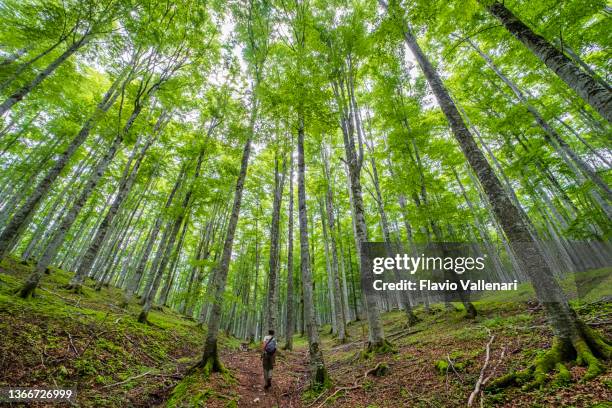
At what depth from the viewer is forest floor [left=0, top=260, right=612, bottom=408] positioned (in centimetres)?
422

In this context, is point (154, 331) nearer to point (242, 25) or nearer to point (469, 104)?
point (242, 25)

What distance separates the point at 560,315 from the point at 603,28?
11513mm

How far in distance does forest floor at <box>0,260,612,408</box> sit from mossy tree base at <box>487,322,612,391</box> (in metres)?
0.15

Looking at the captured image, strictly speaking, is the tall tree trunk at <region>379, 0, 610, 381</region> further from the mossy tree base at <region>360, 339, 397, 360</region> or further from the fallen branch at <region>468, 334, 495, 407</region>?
the mossy tree base at <region>360, 339, 397, 360</region>

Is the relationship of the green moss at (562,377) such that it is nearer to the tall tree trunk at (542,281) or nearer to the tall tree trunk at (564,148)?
the tall tree trunk at (542,281)

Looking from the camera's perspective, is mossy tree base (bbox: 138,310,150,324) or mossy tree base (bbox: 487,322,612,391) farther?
mossy tree base (bbox: 138,310,150,324)

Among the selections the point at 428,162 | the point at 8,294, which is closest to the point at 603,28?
the point at 428,162

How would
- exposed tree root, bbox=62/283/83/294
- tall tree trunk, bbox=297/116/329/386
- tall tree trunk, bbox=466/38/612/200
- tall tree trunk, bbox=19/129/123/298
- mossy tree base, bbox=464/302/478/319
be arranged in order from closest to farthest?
1. tall tree trunk, bbox=297/116/329/386
2. tall tree trunk, bbox=19/129/123/298
3. mossy tree base, bbox=464/302/478/319
4. tall tree trunk, bbox=466/38/612/200
5. exposed tree root, bbox=62/283/83/294

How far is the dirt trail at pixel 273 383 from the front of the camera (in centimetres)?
623

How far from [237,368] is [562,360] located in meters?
8.78

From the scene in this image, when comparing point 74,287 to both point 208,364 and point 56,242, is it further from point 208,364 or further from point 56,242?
point 208,364

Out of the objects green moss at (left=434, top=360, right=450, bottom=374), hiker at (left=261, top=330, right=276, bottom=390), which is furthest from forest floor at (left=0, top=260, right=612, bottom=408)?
hiker at (left=261, top=330, right=276, bottom=390)

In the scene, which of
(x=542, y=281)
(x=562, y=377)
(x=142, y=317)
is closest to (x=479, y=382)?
(x=562, y=377)

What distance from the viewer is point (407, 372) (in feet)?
19.4
